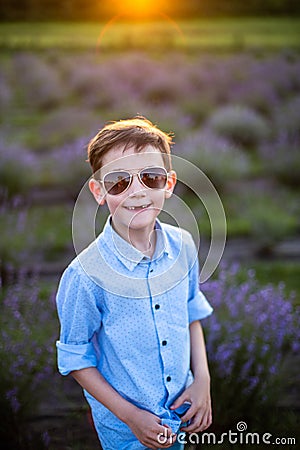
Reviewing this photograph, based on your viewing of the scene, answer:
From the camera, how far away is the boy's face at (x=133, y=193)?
4.93 feet

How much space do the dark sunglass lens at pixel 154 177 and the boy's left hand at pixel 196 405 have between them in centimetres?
57

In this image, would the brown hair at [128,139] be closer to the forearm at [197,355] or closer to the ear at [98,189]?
the ear at [98,189]

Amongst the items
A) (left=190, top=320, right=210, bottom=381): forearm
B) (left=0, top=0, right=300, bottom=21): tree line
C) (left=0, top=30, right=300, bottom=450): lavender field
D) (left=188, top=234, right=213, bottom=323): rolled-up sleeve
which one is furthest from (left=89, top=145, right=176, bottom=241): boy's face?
(left=0, top=0, right=300, bottom=21): tree line

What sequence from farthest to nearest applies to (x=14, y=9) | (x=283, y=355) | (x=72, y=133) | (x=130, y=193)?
(x=14, y=9)
(x=72, y=133)
(x=283, y=355)
(x=130, y=193)

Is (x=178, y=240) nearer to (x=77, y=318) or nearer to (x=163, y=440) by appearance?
(x=77, y=318)

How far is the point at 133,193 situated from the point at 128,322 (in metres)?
0.34

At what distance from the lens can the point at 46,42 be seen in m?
10.5

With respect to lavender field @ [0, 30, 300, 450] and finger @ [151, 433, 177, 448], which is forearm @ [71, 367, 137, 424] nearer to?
finger @ [151, 433, 177, 448]

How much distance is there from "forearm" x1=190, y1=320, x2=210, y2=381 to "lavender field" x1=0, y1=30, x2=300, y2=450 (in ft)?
1.32

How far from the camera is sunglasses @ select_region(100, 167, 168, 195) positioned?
4.91 ft

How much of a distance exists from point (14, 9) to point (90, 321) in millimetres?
7531

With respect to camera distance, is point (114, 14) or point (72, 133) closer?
point (72, 133)

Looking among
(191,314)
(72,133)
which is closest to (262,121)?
(72,133)

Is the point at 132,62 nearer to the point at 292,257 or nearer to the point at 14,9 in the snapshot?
the point at 14,9
